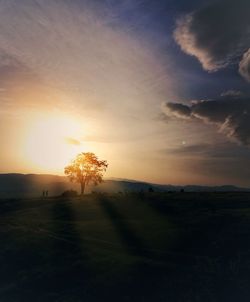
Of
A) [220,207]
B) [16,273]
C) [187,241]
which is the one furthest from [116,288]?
[220,207]

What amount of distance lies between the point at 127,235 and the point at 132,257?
11073mm

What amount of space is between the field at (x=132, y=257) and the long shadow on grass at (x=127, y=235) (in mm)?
118

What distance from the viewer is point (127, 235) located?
2105 inches

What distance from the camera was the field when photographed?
34.5 m

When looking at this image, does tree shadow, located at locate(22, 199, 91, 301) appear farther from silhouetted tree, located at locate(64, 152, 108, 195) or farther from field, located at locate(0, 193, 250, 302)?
silhouetted tree, located at locate(64, 152, 108, 195)

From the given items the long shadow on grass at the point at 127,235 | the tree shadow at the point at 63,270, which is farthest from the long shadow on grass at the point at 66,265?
the long shadow on grass at the point at 127,235

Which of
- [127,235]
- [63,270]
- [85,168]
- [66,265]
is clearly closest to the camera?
[63,270]

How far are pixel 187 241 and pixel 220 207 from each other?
23.2 metres

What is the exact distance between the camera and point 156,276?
121 feet

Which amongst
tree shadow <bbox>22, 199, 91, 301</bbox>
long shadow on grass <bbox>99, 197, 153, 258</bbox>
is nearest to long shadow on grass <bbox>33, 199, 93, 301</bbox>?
tree shadow <bbox>22, 199, 91, 301</bbox>

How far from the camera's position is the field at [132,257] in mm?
34469

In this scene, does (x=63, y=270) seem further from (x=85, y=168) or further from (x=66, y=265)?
(x=85, y=168)

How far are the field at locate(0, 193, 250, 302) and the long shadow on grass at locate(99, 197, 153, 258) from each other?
12 centimetres

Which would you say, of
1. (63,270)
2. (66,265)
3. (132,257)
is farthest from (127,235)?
(63,270)
